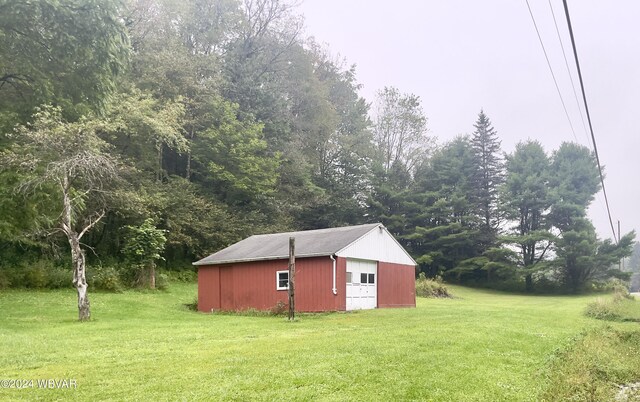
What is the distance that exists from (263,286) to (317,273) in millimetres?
2776

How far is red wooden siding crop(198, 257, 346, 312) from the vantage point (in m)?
21.8

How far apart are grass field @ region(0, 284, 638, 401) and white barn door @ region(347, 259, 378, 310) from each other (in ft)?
19.3

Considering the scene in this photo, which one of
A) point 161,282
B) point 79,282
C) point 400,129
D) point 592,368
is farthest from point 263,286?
point 400,129

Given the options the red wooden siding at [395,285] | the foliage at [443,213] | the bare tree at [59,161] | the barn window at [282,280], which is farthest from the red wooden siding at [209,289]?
the foliage at [443,213]

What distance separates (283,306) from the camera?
21000 mm

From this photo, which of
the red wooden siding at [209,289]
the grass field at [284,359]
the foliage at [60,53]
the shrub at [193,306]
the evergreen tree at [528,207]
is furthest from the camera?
the evergreen tree at [528,207]

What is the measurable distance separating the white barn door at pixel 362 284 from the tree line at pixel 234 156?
10.7 metres

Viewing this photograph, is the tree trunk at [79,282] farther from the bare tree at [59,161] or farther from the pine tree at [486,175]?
the pine tree at [486,175]

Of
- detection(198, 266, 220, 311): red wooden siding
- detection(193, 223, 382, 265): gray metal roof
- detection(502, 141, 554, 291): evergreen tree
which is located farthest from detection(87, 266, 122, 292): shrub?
detection(502, 141, 554, 291): evergreen tree

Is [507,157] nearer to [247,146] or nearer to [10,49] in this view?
[247,146]

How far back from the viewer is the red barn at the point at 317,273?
71.9 feet

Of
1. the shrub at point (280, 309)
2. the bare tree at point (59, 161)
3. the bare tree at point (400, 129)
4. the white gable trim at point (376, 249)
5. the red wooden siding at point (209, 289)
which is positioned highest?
the bare tree at point (400, 129)

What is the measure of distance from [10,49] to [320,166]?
120 ft

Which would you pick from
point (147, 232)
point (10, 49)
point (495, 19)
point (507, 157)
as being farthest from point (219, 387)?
point (507, 157)
